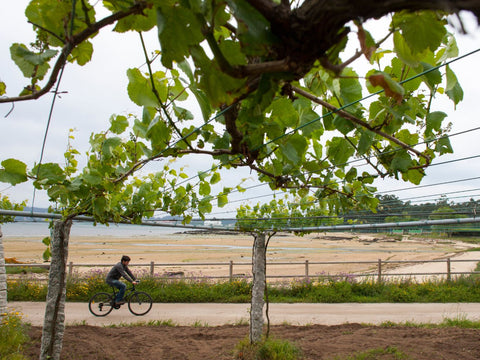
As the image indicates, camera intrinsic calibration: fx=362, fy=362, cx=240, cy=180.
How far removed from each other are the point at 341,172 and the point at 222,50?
1.92m

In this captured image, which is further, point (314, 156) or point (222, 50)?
point (314, 156)

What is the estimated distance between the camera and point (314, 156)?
2082 millimetres

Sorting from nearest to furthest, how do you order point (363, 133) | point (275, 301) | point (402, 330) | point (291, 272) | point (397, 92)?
point (397, 92) → point (363, 133) → point (402, 330) → point (275, 301) → point (291, 272)

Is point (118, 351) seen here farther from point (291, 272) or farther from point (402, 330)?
A: point (291, 272)

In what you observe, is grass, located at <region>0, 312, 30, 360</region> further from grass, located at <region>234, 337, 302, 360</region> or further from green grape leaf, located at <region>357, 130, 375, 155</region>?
green grape leaf, located at <region>357, 130, 375, 155</region>

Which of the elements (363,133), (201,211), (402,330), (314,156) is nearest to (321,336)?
(402,330)

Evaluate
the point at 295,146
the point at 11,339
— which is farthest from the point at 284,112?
the point at 11,339

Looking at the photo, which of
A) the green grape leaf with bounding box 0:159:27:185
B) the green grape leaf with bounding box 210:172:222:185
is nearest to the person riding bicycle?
the green grape leaf with bounding box 210:172:222:185

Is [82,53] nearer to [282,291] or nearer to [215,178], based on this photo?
[215,178]

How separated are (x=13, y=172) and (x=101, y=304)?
300 inches

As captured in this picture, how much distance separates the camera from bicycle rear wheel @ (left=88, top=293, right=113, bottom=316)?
26.9 feet

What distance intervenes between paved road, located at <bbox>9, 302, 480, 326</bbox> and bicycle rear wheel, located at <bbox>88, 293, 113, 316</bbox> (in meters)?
0.15

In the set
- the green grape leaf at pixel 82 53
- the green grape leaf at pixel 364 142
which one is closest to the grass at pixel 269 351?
the green grape leaf at pixel 364 142

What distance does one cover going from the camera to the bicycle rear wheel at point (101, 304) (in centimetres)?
820
